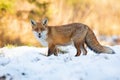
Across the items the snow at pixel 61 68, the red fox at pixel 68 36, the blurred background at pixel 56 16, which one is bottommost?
the blurred background at pixel 56 16

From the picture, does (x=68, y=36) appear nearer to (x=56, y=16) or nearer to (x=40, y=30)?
(x=40, y=30)

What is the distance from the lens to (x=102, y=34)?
30125 millimetres

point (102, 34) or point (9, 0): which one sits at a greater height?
point (9, 0)

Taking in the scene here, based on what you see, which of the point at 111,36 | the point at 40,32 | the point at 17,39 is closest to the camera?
the point at 40,32

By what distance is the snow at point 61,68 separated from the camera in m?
8.18

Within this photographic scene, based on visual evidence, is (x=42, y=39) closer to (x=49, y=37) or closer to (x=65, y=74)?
(x=49, y=37)

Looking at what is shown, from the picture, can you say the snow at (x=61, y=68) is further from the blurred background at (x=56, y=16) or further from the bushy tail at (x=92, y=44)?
the blurred background at (x=56, y=16)

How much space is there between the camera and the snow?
818cm

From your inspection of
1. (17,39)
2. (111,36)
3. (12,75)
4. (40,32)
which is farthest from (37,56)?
(111,36)

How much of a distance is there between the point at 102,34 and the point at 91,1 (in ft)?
7.97

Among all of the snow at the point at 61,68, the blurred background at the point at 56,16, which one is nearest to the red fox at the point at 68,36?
the snow at the point at 61,68

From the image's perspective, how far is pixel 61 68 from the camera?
847 centimetres

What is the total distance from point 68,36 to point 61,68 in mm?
1846

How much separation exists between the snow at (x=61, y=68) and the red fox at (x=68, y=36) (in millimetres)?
728
